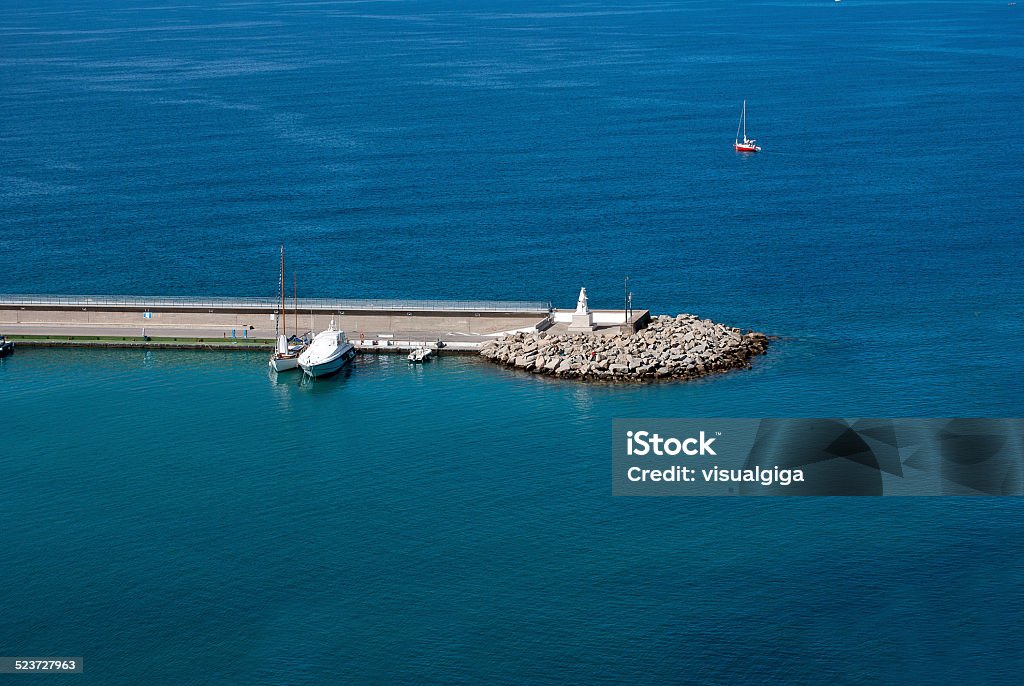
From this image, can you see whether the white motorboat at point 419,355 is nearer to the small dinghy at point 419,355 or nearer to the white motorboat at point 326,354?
the small dinghy at point 419,355

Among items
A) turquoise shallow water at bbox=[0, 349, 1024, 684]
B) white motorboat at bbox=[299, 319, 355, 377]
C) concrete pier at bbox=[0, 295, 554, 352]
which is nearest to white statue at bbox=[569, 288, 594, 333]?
concrete pier at bbox=[0, 295, 554, 352]

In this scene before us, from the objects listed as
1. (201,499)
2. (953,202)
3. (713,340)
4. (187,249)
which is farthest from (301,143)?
(201,499)

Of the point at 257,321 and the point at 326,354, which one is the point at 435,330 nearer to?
the point at 326,354

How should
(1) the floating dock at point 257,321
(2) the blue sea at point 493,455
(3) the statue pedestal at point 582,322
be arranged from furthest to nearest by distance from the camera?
(1) the floating dock at point 257,321 → (3) the statue pedestal at point 582,322 → (2) the blue sea at point 493,455

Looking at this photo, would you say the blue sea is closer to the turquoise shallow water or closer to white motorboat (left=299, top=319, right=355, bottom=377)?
the turquoise shallow water

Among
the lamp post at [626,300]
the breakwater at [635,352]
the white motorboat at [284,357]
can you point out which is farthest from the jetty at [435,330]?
the white motorboat at [284,357]

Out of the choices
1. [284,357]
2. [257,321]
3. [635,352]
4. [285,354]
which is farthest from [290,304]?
[635,352]
